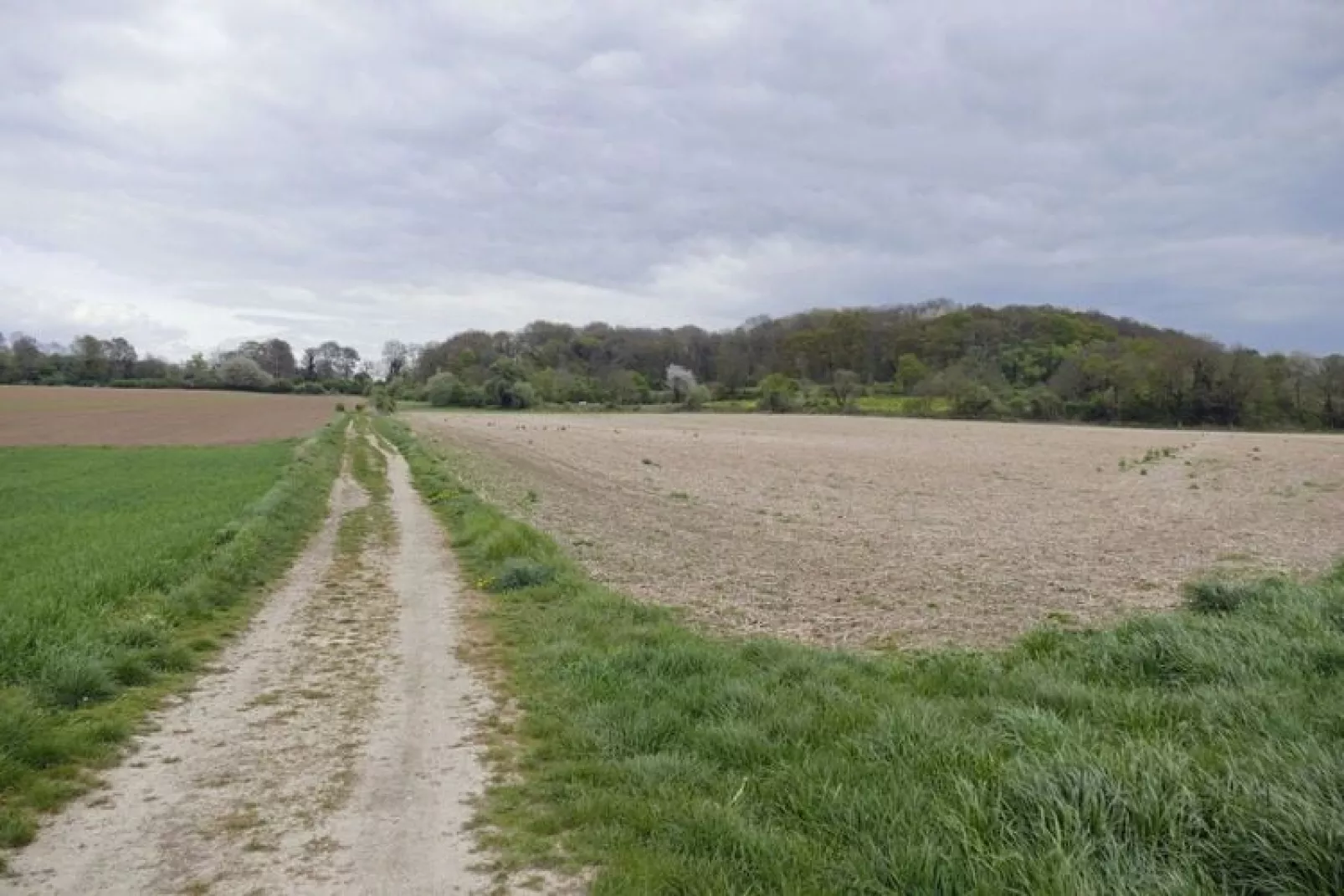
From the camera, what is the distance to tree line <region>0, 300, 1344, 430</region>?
112500 millimetres

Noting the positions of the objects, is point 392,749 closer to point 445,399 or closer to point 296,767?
point 296,767

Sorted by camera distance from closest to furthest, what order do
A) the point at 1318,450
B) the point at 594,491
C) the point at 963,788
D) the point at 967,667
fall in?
the point at 963,788 → the point at 967,667 → the point at 594,491 → the point at 1318,450

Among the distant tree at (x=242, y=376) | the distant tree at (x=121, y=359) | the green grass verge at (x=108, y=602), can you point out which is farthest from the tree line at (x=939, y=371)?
the green grass verge at (x=108, y=602)

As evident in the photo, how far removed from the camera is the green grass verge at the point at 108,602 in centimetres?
580

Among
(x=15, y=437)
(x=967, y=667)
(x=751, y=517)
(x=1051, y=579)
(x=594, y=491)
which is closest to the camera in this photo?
(x=967, y=667)

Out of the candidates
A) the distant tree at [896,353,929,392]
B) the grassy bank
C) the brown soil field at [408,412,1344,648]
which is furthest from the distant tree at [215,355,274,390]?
the grassy bank

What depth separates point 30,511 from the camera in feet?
67.4

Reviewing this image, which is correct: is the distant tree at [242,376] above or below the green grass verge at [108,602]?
above

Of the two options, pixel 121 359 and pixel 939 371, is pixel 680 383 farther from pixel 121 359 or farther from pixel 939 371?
pixel 121 359

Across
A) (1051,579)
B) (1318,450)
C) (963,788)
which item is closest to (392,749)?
(963,788)

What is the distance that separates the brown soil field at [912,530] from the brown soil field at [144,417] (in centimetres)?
2672

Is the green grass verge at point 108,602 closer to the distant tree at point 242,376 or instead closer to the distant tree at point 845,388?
the distant tree at point 845,388

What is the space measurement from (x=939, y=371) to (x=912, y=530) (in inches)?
5337

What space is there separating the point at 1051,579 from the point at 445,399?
14399 cm
